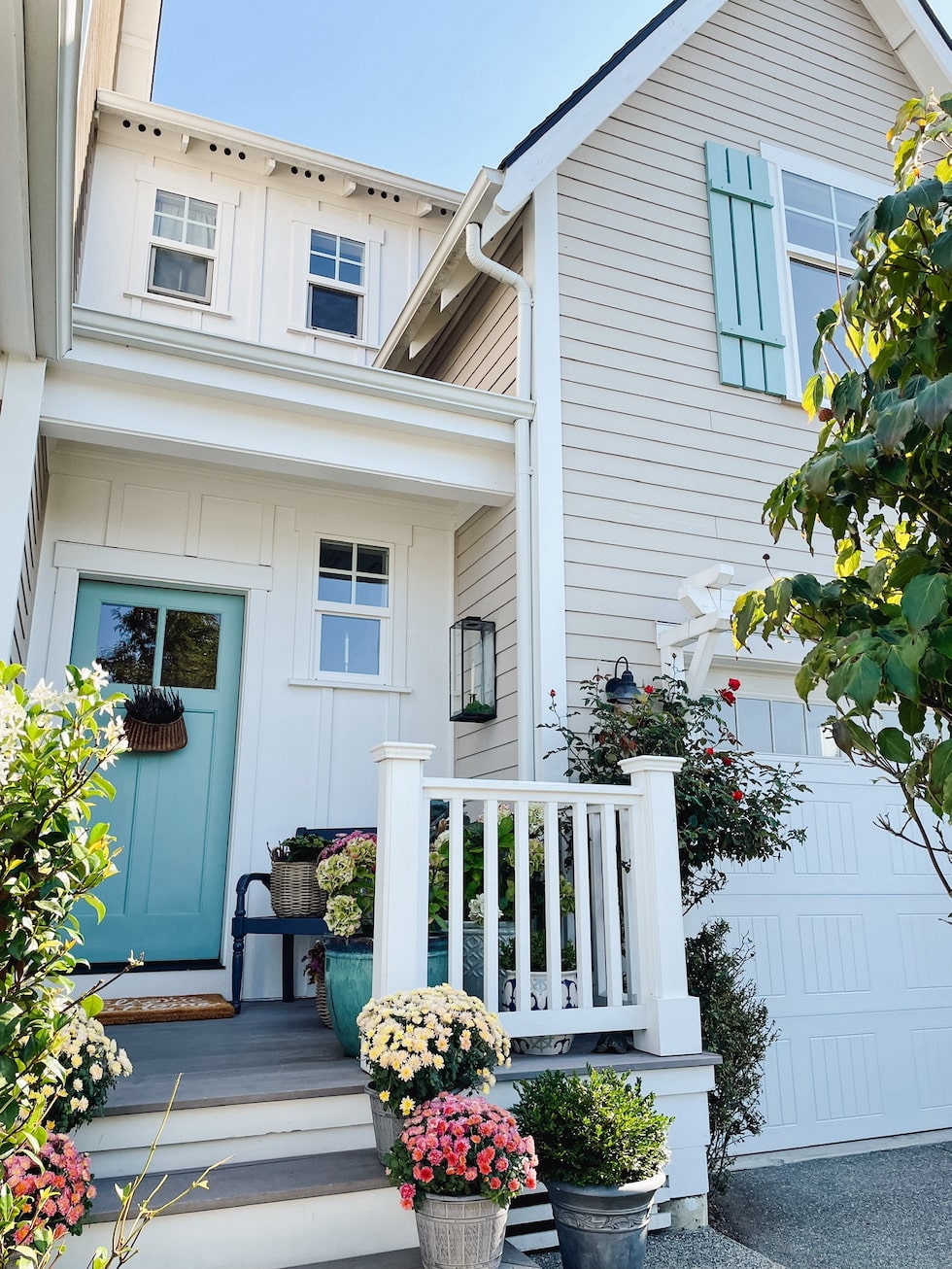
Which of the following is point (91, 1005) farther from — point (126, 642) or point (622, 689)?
point (126, 642)

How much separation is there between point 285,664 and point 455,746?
0.97m


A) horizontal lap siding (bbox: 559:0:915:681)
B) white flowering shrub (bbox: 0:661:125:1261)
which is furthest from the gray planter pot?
horizontal lap siding (bbox: 559:0:915:681)

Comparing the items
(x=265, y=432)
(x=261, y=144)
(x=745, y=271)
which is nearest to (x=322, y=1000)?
(x=265, y=432)

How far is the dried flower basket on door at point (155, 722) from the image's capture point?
436cm

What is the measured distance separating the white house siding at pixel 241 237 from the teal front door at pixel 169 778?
2.23 m

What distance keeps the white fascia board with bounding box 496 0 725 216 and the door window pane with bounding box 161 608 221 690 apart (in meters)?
2.47

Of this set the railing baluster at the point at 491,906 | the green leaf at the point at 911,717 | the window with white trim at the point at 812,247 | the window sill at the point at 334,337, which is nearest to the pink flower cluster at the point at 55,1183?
the railing baluster at the point at 491,906

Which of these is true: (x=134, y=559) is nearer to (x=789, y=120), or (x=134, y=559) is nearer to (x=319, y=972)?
(x=319, y=972)

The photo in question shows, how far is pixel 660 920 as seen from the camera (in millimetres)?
3055

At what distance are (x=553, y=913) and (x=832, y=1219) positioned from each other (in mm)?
1439

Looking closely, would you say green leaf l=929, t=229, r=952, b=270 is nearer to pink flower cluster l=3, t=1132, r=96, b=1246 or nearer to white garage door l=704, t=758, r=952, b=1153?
pink flower cluster l=3, t=1132, r=96, b=1246

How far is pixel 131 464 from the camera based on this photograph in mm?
4531

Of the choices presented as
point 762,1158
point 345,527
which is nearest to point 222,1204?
point 762,1158

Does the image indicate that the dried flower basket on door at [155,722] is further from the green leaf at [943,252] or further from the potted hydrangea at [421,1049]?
the green leaf at [943,252]
